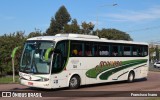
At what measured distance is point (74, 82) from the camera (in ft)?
72.4

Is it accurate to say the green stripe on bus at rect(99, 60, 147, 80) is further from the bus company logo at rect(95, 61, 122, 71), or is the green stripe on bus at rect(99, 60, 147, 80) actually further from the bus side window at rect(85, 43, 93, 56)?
the bus side window at rect(85, 43, 93, 56)

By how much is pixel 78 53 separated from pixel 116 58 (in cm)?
474

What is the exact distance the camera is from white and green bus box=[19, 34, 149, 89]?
2017 centimetres

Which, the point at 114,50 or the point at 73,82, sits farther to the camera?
the point at 114,50

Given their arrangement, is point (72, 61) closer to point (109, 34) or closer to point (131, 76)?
point (131, 76)

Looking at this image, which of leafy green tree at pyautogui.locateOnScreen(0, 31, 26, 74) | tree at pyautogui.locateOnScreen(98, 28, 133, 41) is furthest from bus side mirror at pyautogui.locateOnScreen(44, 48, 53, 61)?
tree at pyautogui.locateOnScreen(98, 28, 133, 41)

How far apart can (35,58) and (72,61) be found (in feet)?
7.76

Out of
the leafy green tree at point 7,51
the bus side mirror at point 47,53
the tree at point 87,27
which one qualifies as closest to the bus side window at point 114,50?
the bus side mirror at point 47,53

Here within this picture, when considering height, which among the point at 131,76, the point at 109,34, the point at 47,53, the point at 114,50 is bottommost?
the point at 131,76

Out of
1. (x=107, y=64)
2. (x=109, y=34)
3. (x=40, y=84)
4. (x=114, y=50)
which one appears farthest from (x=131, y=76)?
(x=109, y=34)

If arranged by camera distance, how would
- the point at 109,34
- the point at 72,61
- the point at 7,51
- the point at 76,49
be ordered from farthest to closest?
1. the point at 109,34
2. the point at 7,51
3. the point at 76,49
4. the point at 72,61

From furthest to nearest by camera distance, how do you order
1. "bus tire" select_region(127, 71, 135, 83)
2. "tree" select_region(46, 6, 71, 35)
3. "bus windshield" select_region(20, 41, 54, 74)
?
"tree" select_region(46, 6, 71, 35)
"bus tire" select_region(127, 71, 135, 83)
"bus windshield" select_region(20, 41, 54, 74)

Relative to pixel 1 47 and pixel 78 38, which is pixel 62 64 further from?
pixel 1 47

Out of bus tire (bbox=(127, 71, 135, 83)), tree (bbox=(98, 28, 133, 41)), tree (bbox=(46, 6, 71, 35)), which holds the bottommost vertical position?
bus tire (bbox=(127, 71, 135, 83))
